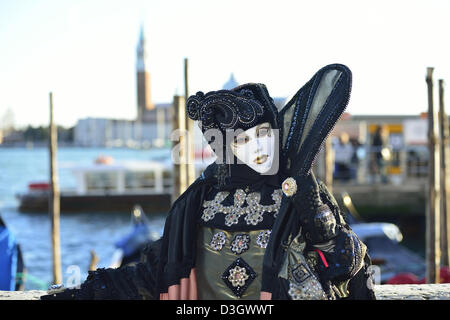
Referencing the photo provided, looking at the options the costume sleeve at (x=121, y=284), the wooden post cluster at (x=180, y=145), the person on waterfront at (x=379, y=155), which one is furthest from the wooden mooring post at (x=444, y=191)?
the costume sleeve at (x=121, y=284)

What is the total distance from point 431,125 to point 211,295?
5964 mm

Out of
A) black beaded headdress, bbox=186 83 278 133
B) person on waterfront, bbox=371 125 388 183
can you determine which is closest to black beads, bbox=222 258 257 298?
black beaded headdress, bbox=186 83 278 133

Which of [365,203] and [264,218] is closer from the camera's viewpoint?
[264,218]

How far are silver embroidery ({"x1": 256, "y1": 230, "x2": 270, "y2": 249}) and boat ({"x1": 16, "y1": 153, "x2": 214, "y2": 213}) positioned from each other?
1796cm

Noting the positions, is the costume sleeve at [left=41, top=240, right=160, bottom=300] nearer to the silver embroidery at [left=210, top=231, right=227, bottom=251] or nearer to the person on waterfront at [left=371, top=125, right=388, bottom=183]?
the silver embroidery at [left=210, top=231, right=227, bottom=251]

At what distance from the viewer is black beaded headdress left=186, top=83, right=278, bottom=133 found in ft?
7.12

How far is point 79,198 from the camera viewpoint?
20625 mm

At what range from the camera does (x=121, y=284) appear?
7.29 feet

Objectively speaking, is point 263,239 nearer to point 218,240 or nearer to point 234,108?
Answer: point 218,240

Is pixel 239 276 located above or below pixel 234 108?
below

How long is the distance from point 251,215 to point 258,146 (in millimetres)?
284

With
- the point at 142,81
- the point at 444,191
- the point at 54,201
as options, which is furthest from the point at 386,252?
the point at 142,81
